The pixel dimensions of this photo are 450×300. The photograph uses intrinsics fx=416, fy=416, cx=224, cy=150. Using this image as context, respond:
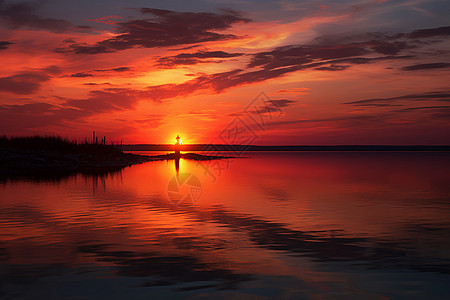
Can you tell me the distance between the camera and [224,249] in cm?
1198

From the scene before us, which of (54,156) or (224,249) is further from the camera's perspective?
(54,156)

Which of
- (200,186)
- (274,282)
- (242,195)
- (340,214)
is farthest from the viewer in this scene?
(200,186)

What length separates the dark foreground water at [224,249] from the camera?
340 inches

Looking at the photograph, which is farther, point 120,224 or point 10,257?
point 120,224

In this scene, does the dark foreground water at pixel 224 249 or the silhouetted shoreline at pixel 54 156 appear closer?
the dark foreground water at pixel 224 249

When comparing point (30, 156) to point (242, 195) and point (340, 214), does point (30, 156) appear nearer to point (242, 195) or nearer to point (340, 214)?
point (242, 195)

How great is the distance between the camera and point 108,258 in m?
11.0

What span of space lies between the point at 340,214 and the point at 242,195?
857cm

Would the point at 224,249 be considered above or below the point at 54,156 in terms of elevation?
below

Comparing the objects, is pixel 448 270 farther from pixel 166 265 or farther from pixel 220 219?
pixel 220 219

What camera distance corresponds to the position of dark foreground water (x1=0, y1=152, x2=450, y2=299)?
8.63 m

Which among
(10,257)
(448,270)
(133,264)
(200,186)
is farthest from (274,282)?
(200,186)

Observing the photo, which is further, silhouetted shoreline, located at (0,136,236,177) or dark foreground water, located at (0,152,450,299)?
silhouetted shoreline, located at (0,136,236,177)

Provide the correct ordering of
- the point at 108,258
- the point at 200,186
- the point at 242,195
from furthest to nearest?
the point at 200,186 → the point at 242,195 → the point at 108,258
